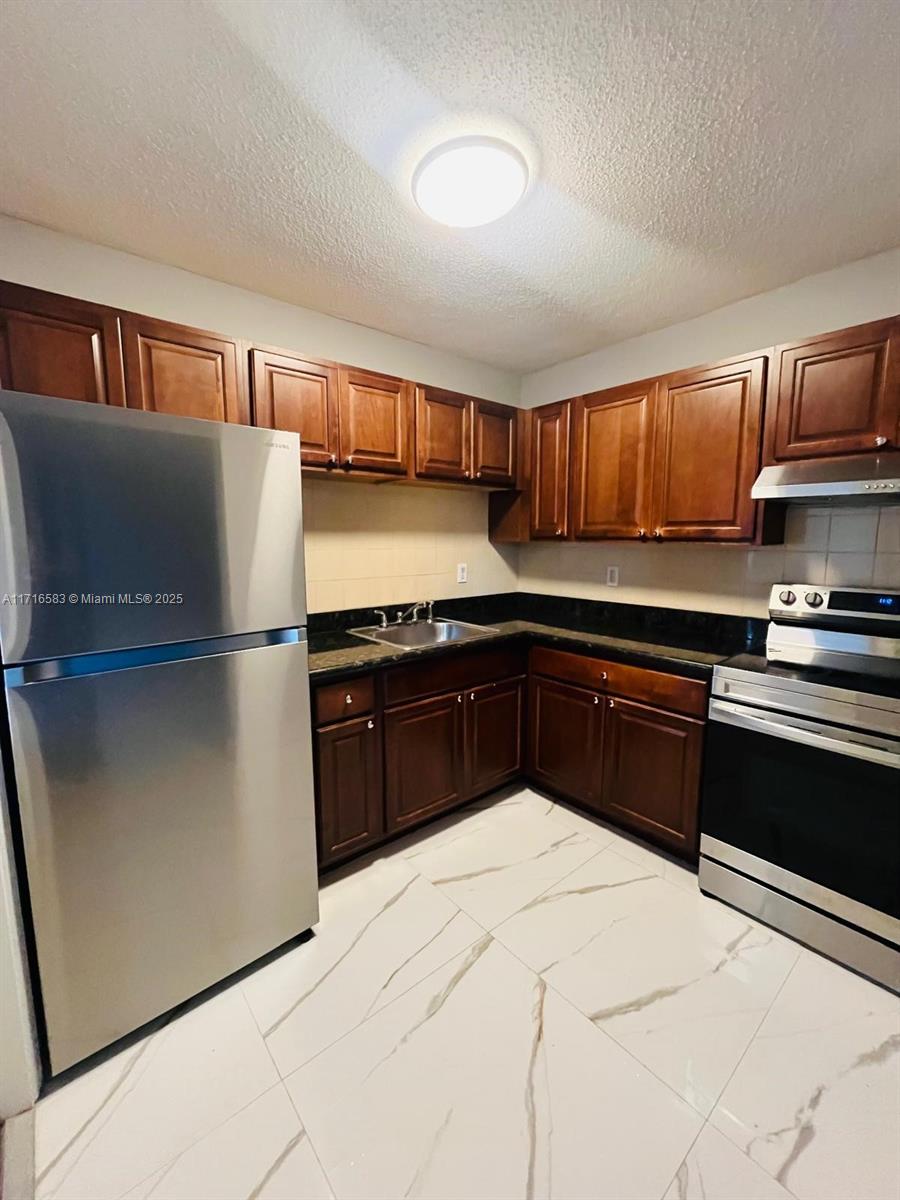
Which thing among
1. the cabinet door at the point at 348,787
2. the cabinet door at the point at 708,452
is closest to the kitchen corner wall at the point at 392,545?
the cabinet door at the point at 348,787

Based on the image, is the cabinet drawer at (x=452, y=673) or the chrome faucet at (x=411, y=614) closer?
the cabinet drawer at (x=452, y=673)

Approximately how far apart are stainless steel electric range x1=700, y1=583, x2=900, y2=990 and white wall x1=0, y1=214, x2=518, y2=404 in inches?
82.4

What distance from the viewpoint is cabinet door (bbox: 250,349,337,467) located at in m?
1.92

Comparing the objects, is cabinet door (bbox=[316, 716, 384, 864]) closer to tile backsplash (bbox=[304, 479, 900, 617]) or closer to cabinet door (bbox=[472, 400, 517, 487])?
tile backsplash (bbox=[304, 479, 900, 617])

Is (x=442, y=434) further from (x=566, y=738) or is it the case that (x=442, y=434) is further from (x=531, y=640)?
(x=566, y=738)

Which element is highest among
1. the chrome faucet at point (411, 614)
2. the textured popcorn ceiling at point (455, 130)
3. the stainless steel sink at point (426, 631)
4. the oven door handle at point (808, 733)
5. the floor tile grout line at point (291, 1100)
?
the textured popcorn ceiling at point (455, 130)

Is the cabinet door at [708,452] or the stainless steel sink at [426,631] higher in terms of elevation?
the cabinet door at [708,452]

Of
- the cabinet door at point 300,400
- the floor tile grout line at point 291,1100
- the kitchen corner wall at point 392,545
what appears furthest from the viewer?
the kitchen corner wall at point 392,545

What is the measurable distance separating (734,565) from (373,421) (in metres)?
1.80

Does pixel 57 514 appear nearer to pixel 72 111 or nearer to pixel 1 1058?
pixel 72 111

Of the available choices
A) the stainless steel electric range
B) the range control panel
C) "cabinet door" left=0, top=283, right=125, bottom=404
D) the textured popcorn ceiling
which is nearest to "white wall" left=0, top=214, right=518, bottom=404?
the textured popcorn ceiling

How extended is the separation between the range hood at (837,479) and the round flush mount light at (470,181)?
4.34 feet

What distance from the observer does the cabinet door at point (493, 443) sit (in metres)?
2.64

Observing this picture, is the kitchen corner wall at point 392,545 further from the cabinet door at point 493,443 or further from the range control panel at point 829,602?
the range control panel at point 829,602
